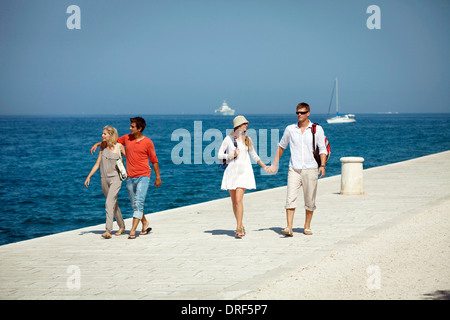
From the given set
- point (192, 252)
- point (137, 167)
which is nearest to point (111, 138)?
point (137, 167)

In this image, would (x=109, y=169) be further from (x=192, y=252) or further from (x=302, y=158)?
(x=302, y=158)

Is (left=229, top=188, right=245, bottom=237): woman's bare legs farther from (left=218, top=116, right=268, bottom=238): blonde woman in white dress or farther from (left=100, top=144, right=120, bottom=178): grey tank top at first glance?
(left=100, top=144, right=120, bottom=178): grey tank top

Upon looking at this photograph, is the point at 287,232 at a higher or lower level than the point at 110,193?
lower

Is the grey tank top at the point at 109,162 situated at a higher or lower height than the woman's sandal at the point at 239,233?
higher

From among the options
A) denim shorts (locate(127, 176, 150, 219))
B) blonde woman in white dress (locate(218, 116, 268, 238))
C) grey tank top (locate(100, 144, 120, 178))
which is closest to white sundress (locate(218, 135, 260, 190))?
blonde woman in white dress (locate(218, 116, 268, 238))

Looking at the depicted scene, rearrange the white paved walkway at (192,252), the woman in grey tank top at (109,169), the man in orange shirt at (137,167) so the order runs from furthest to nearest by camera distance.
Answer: the woman in grey tank top at (109,169) → the man in orange shirt at (137,167) → the white paved walkway at (192,252)

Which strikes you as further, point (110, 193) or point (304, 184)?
point (110, 193)

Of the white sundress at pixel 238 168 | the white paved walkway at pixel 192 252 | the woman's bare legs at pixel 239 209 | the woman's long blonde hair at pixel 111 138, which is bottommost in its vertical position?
the white paved walkway at pixel 192 252

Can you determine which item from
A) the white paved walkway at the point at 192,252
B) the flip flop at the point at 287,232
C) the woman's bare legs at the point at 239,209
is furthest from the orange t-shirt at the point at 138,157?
the flip flop at the point at 287,232

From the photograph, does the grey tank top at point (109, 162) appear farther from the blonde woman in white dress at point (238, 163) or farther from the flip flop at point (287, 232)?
the flip flop at point (287, 232)

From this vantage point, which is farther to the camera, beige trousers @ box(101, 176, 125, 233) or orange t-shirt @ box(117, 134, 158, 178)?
beige trousers @ box(101, 176, 125, 233)

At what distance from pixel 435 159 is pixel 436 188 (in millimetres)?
10831

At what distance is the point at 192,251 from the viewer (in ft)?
26.1

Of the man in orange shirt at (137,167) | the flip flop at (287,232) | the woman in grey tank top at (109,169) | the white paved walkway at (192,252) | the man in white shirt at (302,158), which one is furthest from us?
the woman in grey tank top at (109,169)
